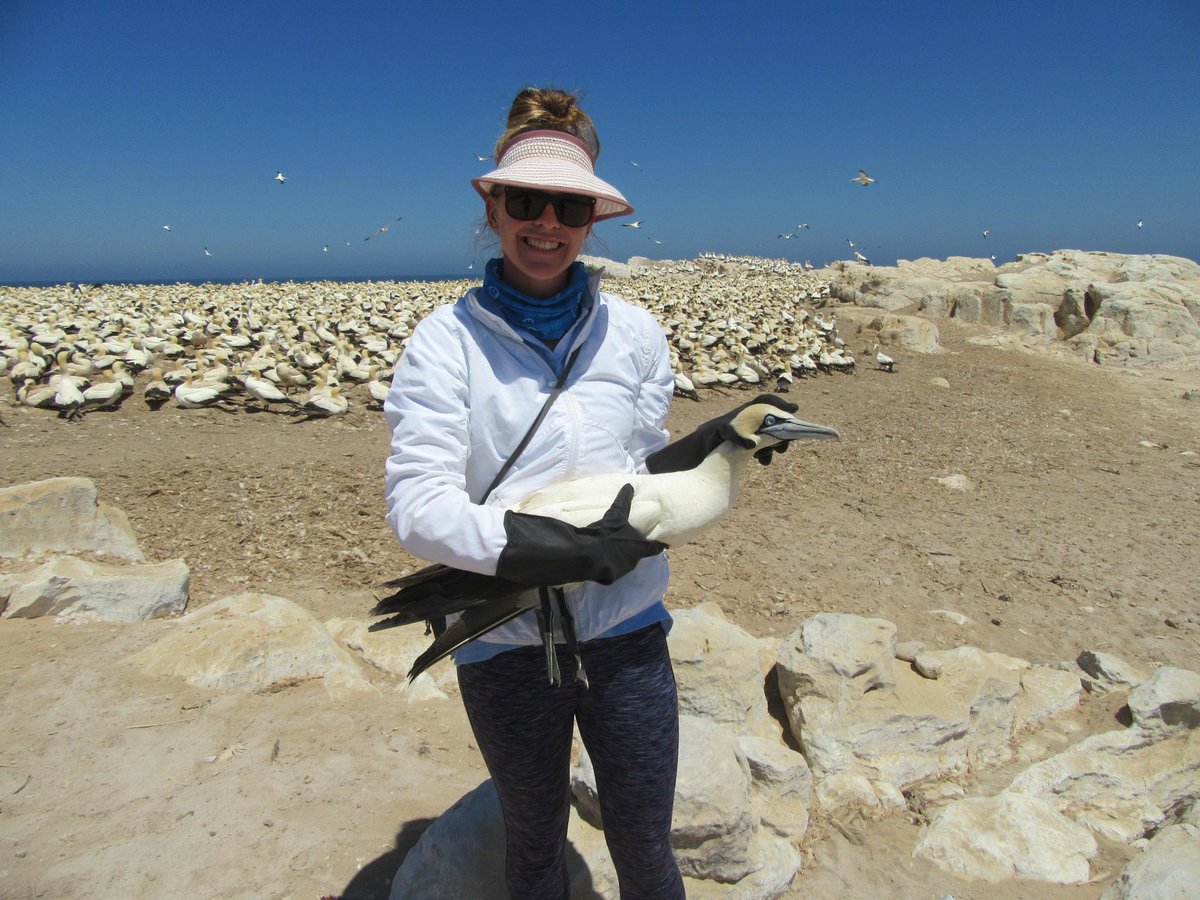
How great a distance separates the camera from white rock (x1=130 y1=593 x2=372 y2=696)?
3.39 m

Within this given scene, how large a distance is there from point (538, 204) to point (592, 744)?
140 cm

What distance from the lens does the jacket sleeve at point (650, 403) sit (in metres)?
1.93

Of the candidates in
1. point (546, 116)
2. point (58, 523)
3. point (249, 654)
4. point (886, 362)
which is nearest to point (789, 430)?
point (546, 116)

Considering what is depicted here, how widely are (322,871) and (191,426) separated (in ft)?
27.2

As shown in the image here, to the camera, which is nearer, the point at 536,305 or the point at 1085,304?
the point at 536,305

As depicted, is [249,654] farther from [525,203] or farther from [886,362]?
[886,362]

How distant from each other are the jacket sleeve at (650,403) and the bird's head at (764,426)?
262 millimetres

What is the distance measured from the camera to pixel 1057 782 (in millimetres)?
3516

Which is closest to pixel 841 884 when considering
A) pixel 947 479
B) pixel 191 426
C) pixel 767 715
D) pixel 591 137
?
pixel 767 715

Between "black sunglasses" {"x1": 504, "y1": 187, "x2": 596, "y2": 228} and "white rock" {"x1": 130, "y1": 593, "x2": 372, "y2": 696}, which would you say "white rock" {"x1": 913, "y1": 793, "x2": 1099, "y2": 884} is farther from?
"black sunglasses" {"x1": 504, "y1": 187, "x2": 596, "y2": 228}

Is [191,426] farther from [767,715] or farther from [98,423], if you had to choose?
[767,715]

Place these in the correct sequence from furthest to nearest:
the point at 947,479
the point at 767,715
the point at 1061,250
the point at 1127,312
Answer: the point at 1061,250, the point at 1127,312, the point at 947,479, the point at 767,715

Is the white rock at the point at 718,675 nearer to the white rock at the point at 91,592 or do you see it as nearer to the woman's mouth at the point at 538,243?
the woman's mouth at the point at 538,243

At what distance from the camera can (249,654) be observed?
11.4 ft
